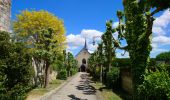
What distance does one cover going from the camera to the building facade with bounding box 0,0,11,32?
46.6 ft

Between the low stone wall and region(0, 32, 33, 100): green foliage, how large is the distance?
37.1 ft

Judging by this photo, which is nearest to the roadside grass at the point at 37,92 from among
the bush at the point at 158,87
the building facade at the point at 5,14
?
the building facade at the point at 5,14

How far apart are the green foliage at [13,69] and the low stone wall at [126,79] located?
11.3 metres

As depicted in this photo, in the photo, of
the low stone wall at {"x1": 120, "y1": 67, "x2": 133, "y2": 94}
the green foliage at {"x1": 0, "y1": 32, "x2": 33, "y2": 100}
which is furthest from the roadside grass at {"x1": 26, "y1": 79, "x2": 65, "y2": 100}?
the low stone wall at {"x1": 120, "y1": 67, "x2": 133, "y2": 94}

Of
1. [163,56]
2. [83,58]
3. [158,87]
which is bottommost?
[158,87]

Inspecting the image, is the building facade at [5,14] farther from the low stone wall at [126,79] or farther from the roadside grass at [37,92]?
the low stone wall at [126,79]

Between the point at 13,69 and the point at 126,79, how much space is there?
14.0 metres

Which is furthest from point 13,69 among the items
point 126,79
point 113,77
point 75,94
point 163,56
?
point 163,56

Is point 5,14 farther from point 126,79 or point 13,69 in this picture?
point 126,79

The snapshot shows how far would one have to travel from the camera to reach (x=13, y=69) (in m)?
13.8

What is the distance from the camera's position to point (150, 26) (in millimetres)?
14188

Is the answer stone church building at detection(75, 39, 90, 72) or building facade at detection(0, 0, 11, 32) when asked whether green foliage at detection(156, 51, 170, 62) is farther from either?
stone church building at detection(75, 39, 90, 72)

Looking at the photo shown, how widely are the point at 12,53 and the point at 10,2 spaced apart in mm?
3040

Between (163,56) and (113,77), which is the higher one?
(163,56)
